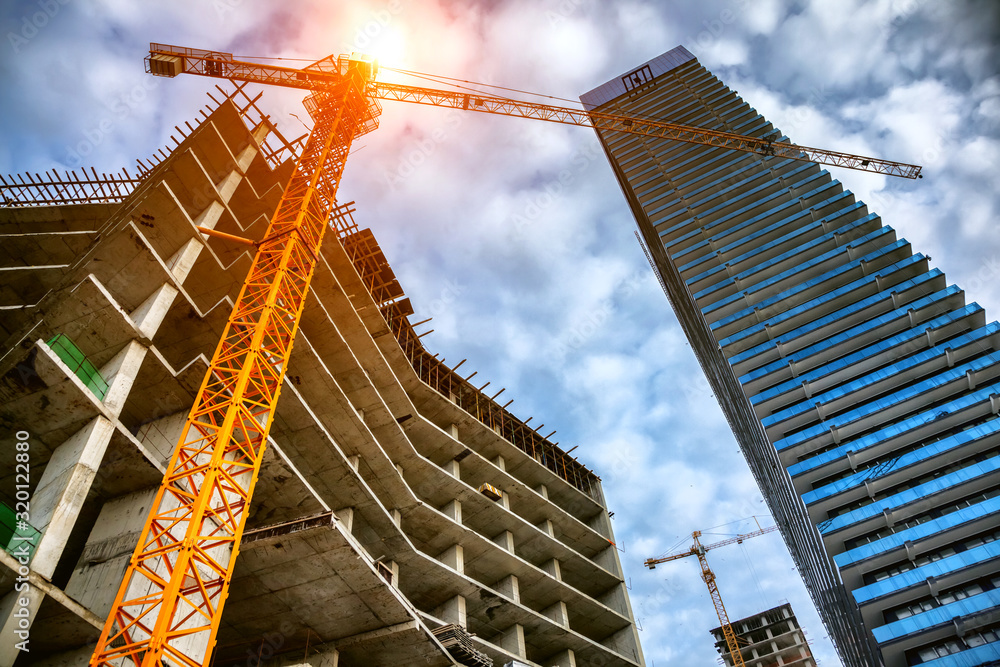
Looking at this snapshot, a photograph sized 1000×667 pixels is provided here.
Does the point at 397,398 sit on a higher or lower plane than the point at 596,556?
higher

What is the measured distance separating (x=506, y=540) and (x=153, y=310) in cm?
2239

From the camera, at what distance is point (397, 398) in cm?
3331

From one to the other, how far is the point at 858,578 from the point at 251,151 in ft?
148

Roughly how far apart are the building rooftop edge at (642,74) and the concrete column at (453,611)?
281ft

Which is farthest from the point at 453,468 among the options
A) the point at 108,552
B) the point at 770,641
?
the point at 770,641

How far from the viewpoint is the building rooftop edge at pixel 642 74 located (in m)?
100

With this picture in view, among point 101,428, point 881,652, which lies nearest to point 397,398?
point 101,428

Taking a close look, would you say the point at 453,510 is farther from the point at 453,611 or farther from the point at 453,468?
the point at 453,611

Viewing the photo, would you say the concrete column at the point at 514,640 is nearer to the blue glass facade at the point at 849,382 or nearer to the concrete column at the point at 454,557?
the concrete column at the point at 454,557

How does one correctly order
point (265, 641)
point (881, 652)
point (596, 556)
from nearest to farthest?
point (265, 641) → point (881, 652) → point (596, 556)

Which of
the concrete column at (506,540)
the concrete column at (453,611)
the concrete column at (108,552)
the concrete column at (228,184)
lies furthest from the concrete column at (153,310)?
the concrete column at (506,540)

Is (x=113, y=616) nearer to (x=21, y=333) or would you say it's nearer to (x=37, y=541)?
(x=37, y=541)

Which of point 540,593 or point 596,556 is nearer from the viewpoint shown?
point 540,593

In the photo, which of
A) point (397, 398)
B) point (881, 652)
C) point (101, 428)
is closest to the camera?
point (101, 428)
